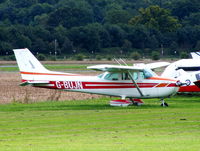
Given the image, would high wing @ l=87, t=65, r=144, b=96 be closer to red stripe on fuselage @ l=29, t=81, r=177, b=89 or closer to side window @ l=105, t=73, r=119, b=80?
red stripe on fuselage @ l=29, t=81, r=177, b=89

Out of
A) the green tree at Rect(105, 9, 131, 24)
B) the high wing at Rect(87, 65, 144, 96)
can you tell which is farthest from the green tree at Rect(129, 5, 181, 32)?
the high wing at Rect(87, 65, 144, 96)

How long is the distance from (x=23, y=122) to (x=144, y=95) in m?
6.76

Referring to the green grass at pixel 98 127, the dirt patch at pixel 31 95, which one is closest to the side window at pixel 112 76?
the green grass at pixel 98 127

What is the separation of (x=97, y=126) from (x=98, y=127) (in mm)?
221

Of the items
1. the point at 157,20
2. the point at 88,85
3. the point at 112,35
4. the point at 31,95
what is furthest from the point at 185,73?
the point at 157,20

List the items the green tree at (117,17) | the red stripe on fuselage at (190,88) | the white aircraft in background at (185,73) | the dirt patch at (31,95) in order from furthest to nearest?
1. the green tree at (117,17)
2. the dirt patch at (31,95)
3. the red stripe on fuselage at (190,88)
4. the white aircraft in background at (185,73)

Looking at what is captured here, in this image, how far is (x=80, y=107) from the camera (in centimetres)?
2380

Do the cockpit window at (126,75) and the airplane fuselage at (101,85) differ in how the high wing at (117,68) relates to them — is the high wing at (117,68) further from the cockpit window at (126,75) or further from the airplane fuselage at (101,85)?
the airplane fuselage at (101,85)

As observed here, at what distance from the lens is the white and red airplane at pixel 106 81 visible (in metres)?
24.3

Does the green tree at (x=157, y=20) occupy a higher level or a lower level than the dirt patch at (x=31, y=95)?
higher

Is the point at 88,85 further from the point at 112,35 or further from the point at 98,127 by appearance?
the point at 112,35

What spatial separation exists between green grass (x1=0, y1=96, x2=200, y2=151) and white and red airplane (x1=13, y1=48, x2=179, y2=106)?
585 millimetres

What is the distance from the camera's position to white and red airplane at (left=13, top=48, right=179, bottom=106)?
24344mm

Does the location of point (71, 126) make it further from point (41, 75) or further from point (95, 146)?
point (41, 75)
